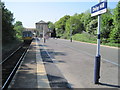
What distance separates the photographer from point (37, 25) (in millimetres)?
143875

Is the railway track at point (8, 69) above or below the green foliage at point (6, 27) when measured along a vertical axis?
below

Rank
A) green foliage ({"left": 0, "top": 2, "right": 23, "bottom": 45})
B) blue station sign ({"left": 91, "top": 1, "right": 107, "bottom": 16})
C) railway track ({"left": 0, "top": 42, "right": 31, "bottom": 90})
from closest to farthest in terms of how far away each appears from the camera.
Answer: blue station sign ({"left": 91, "top": 1, "right": 107, "bottom": 16})
railway track ({"left": 0, "top": 42, "right": 31, "bottom": 90})
green foliage ({"left": 0, "top": 2, "right": 23, "bottom": 45})

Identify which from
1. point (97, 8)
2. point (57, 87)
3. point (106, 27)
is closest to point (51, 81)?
point (57, 87)

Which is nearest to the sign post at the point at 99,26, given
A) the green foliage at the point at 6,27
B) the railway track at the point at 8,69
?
the railway track at the point at 8,69

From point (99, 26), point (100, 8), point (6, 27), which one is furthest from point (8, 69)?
point (6, 27)

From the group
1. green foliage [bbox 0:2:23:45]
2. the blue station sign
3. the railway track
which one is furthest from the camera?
green foliage [bbox 0:2:23:45]

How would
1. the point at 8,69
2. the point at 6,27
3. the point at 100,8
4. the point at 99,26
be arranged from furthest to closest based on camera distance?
the point at 6,27 → the point at 8,69 → the point at 99,26 → the point at 100,8

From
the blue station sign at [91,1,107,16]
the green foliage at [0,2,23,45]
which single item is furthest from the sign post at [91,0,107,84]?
the green foliage at [0,2,23,45]

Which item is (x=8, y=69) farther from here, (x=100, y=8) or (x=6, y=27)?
(x=6, y=27)

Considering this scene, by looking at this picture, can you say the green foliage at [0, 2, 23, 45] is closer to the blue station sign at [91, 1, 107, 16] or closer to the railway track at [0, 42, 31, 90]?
the railway track at [0, 42, 31, 90]

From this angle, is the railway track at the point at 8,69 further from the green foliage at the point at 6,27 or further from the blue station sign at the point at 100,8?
the green foliage at the point at 6,27

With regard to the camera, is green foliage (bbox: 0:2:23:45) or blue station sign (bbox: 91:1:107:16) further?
green foliage (bbox: 0:2:23:45)

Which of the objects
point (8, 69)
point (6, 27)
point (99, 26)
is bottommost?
point (8, 69)

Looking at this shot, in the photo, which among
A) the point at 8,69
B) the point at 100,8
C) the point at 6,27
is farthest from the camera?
the point at 6,27
